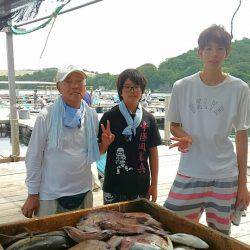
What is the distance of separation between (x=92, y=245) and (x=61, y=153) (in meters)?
1.01

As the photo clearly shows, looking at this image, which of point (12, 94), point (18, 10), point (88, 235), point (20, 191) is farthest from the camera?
point (12, 94)

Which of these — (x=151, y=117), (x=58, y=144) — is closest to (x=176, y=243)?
(x=58, y=144)

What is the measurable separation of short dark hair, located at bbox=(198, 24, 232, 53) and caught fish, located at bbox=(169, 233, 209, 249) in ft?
3.97

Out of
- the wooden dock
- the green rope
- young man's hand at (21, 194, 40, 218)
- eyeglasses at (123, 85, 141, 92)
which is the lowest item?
the wooden dock

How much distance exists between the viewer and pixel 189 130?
2.53 metres

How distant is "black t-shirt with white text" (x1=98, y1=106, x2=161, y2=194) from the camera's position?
2.86 metres

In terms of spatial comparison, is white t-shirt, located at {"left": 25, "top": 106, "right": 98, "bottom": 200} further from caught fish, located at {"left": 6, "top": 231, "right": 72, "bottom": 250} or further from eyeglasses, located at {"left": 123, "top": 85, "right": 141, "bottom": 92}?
caught fish, located at {"left": 6, "top": 231, "right": 72, "bottom": 250}

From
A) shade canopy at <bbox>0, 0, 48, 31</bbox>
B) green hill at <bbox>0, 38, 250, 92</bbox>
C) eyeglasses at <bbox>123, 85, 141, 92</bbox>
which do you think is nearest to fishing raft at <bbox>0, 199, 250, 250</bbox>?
eyeglasses at <bbox>123, 85, 141, 92</bbox>

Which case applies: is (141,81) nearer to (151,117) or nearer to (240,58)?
(151,117)

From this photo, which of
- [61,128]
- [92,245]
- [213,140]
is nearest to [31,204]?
[61,128]

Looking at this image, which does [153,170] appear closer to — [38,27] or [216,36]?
[216,36]

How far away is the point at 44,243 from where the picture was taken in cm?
177

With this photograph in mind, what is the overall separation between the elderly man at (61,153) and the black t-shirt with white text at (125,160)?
0.23m

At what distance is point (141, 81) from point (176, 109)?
40 centimetres
